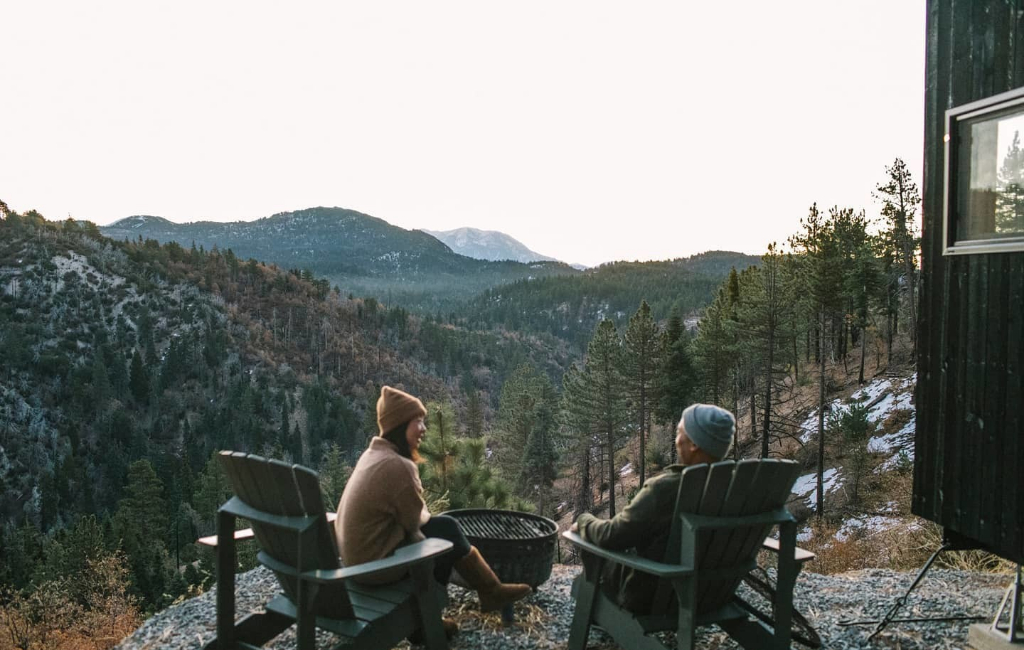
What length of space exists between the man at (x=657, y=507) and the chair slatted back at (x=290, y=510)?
4.27 feet

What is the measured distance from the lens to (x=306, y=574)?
297 centimetres

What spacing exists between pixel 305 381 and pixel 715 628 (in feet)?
299

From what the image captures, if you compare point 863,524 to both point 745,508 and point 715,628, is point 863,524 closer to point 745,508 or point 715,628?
point 715,628

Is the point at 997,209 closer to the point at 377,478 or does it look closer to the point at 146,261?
the point at 377,478

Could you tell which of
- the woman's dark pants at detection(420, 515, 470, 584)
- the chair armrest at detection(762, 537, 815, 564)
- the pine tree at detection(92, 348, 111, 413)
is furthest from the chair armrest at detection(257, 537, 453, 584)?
the pine tree at detection(92, 348, 111, 413)

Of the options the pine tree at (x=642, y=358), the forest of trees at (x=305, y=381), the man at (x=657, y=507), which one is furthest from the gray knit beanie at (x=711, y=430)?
the pine tree at (x=642, y=358)

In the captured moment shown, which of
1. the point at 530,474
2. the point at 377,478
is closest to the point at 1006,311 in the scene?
the point at 377,478

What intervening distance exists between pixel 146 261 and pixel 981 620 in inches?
4293

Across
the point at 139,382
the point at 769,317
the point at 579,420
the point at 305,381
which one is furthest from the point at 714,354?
the point at 139,382

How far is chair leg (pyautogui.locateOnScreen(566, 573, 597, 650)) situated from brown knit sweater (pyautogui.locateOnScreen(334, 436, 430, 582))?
3.15 feet

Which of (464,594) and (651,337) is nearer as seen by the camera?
(464,594)

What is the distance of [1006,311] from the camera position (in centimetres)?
381

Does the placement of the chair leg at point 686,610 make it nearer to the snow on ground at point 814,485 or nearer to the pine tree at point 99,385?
the snow on ground at point 814,485

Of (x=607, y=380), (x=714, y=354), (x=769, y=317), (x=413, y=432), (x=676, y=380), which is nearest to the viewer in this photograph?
(x=413, y=432)
